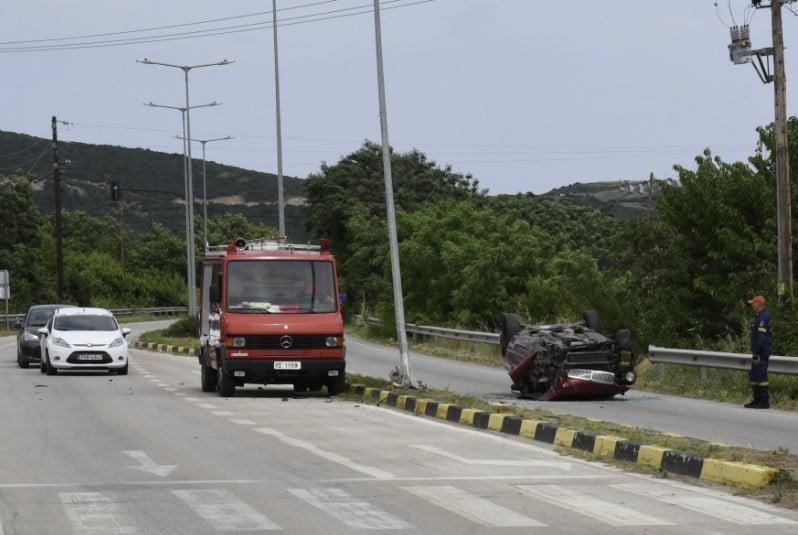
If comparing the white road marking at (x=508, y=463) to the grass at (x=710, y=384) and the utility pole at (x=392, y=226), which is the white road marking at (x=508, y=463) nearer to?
the grass at (x=710, y=384)

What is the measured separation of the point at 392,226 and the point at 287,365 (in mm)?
2962

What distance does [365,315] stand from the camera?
59.8 metres

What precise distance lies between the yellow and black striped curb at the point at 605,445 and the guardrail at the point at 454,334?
1554cm

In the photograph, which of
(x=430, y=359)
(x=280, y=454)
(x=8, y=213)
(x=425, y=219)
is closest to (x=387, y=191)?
(x=280, y=454)

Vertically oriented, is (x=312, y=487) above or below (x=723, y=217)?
below

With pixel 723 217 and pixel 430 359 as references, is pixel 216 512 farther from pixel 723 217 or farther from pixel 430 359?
pixel 430 359

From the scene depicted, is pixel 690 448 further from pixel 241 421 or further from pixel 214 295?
pixel 214 295

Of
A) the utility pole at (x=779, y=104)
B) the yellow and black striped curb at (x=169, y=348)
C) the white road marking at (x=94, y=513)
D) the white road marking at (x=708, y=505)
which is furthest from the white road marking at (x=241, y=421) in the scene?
the yellow and black striped curb at (x=169, y=348)

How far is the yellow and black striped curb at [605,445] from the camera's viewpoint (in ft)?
39.5

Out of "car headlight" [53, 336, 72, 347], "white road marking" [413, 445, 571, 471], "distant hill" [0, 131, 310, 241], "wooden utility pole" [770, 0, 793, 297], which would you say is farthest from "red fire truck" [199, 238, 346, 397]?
"distant hill" [0, 131, 310, 241]

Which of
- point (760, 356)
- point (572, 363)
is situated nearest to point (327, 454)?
point (572, 363)

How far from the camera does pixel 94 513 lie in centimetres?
1035

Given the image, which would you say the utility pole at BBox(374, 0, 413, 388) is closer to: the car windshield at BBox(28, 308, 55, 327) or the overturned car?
the overturned car

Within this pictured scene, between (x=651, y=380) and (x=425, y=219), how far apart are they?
27.3 m
